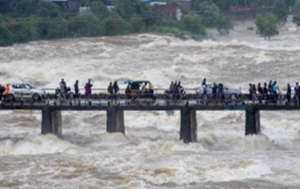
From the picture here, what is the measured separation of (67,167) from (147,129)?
463 inches

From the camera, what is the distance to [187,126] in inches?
1683

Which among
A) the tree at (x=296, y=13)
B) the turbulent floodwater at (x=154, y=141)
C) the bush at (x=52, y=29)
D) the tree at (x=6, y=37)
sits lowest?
the turbulent floodwater at (x=154, y=141)

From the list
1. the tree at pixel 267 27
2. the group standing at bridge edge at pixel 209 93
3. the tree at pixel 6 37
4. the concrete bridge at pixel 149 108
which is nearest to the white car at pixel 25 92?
the group standing at bridge edge at pixel 209 93

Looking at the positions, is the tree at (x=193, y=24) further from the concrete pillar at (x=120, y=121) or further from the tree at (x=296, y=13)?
the concrete pillar at (x=120, y=121)

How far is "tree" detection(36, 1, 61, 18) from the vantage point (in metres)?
117

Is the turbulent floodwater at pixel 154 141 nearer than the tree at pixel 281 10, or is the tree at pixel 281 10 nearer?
the turbulent floodwater at pixel 154 141

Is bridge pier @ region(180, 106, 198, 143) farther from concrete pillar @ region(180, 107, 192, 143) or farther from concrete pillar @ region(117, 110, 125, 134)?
concrete pillar @ region(117, 110, 125, 134)

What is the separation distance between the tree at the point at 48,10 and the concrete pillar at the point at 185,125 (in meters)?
75.5

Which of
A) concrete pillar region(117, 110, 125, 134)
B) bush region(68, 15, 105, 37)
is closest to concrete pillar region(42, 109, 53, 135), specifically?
concrete pillar region(117, 110, 125, 134)

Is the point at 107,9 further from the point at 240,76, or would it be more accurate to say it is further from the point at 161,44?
the point at 240,76

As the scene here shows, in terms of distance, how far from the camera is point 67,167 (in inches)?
1476

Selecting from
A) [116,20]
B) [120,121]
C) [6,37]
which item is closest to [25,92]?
[120,121]

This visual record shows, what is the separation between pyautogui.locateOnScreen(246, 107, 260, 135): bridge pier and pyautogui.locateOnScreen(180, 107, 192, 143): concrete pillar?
252 cm

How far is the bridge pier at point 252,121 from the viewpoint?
140 ft
